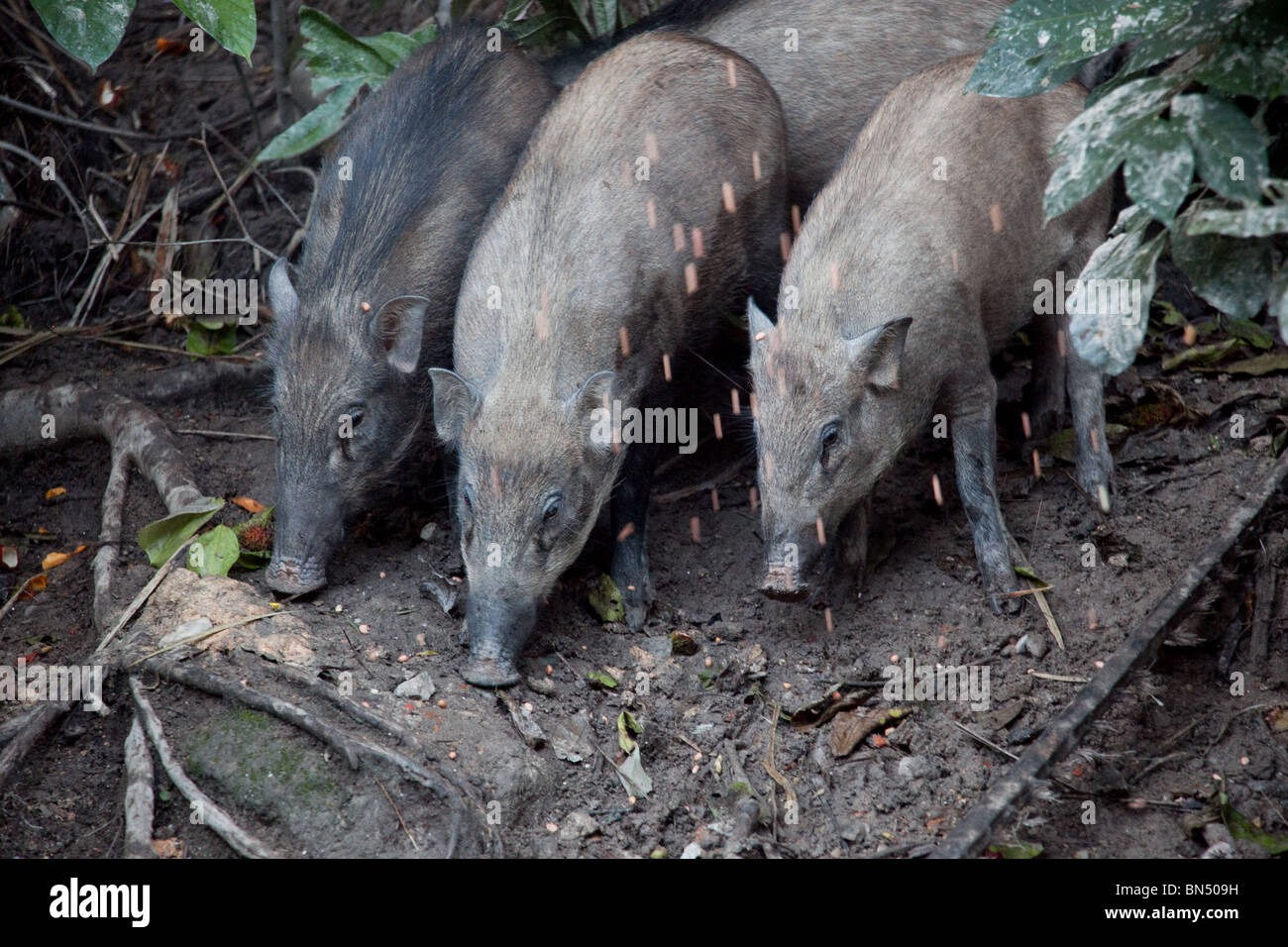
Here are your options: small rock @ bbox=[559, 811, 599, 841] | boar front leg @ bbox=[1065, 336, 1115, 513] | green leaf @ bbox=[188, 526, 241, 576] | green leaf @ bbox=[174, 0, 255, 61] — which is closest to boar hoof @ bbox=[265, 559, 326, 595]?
green leaf @ bbox=[188, 526, 241, 576]

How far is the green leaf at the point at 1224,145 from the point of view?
123 inches

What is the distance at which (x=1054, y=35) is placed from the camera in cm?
365

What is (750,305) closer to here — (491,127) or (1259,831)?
(491,127)

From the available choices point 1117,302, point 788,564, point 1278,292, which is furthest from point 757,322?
point 1278,292

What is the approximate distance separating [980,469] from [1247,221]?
2340mm

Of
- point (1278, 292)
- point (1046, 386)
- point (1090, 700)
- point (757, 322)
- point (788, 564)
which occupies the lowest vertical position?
point (788, 564)

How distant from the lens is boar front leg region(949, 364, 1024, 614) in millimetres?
5270

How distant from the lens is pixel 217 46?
8.26 meters

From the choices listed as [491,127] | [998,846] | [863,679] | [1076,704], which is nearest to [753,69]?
[491,127]

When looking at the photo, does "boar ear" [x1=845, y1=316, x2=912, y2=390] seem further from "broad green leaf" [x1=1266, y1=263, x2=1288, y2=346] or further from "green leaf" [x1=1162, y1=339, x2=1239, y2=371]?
"green leaf" [x1=1162, y1=339, x2=1239, y2=371]

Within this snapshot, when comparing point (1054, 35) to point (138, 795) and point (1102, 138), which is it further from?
point (138, 795)

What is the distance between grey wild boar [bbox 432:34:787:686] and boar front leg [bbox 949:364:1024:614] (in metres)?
1.22

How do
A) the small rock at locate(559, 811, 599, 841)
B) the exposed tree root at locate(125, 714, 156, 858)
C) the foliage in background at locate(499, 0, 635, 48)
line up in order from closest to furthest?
1. the exposed tree root at locate(125, 714, 156, 858)
2. the small rock at locate(559, 811, 599, 841)
3. the foliage in background at locate(499, 0, 635, 48)

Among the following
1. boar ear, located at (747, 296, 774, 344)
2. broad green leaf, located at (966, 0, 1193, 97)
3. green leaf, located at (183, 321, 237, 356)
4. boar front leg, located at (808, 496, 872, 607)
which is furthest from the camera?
green leaf, located at (183, 321, 237, 356)
